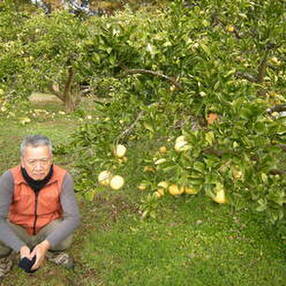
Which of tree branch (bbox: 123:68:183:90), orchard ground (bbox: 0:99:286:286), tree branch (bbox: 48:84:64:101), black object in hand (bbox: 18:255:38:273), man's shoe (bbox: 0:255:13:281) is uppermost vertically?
tree branch (bbox: 123:68:183:90)

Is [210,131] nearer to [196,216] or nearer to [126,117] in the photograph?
[126,117]

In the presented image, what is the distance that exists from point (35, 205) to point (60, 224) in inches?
11.2

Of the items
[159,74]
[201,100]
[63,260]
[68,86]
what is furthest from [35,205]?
[68,86]

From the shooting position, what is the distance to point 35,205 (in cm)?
339

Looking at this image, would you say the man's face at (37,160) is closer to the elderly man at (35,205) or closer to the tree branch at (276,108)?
the elderly man at (35,205)

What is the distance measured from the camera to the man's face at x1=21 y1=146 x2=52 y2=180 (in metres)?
2.97

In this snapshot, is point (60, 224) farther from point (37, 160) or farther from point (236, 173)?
point (236, 173)

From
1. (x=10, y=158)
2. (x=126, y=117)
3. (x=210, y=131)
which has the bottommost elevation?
(x=10, y=158)

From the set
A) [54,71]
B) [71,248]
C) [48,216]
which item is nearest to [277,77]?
[48,216]

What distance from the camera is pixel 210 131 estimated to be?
6.20 ft

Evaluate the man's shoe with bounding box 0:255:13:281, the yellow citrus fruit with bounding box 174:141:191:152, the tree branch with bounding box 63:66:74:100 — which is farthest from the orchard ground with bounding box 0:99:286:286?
the tree branch with bounding box 63:66:74:100

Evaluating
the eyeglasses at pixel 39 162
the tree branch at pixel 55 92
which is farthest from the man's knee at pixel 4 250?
the tree branch at pixel 55 92

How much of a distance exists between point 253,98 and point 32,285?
2.55 m

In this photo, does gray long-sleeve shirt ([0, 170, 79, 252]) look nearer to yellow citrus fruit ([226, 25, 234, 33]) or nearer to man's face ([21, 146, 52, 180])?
man's face ([21, 146, 52, 180])
